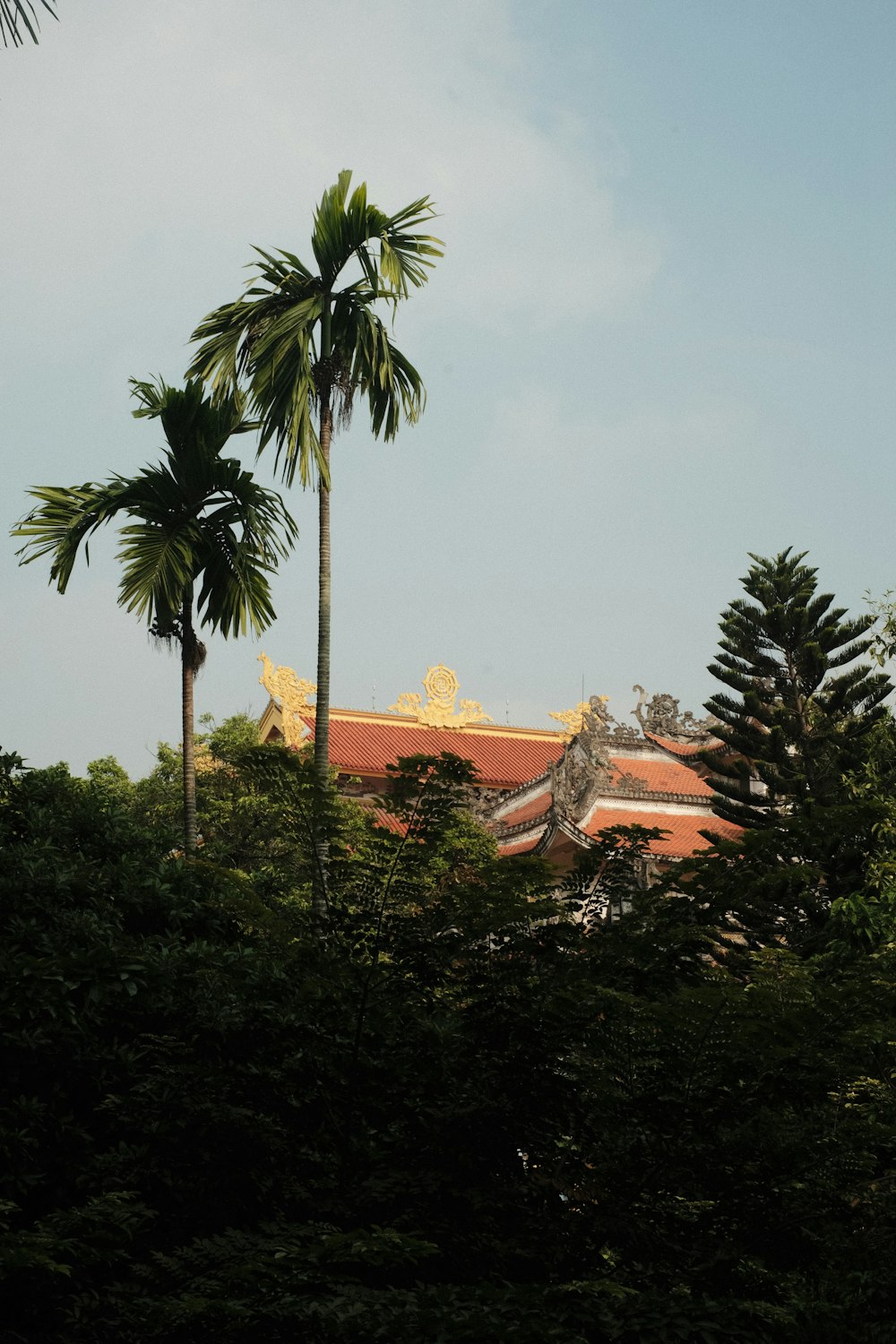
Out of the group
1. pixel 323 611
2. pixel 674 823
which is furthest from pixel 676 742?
pixel 323 611

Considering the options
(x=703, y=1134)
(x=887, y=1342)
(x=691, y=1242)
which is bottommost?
(x=887, y=1342)

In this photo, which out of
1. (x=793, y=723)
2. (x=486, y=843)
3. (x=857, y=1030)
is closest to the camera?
(x=857, y=1030)

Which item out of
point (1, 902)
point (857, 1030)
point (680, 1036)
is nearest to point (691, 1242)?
point (680, 1036)

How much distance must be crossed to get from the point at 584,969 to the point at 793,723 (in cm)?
1244

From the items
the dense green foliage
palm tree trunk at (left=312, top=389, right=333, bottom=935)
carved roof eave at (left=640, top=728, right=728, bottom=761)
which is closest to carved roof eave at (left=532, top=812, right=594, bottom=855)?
carved roof eave at (left=640, top=728, right=728, bottom=761)

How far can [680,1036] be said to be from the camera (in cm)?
533

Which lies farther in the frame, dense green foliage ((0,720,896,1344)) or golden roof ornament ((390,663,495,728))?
golden roof ornament ((390,663,495,728))

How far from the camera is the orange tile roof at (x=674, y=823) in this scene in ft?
72.8

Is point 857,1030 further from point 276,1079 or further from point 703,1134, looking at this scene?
point 276,1079

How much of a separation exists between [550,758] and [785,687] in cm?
1552

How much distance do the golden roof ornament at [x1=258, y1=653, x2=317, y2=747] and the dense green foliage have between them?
2224 cm

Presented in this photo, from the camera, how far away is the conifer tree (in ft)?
56.5

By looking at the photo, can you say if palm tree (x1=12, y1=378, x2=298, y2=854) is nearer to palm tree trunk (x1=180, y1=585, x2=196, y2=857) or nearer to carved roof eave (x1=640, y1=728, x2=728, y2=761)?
palm tree trunk (x1=180, y1=585, x2=196, y2=857)

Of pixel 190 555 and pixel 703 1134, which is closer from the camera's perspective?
pixel 703 1134
